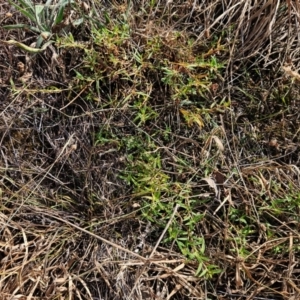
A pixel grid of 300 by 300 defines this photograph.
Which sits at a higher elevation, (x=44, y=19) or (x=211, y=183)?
(x=44, y=19)

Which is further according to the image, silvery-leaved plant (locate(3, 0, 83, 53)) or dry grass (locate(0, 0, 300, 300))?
silvery-leaved plant (locate(3, 0, 83, 53))

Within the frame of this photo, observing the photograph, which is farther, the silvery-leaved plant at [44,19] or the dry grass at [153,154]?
the silvery-leaved plant at [44,19]

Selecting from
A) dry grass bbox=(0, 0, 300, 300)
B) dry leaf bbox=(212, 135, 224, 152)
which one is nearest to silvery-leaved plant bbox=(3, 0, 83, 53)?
dry grass bbox=(0, 0, 300, 300)

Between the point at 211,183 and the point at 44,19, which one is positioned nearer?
the point at 211,183

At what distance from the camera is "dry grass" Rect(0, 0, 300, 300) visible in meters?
1.74

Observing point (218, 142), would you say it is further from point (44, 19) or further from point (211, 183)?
point (44, 19)

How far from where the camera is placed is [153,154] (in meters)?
1.84

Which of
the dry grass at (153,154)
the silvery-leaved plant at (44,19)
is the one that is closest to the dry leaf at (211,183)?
the dry grass at (153,154)

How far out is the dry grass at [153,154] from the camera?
1742 millimetres

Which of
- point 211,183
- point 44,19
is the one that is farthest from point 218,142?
point 44,19

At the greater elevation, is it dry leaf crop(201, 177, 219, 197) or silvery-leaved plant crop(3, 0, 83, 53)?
silvery-leaved plant crop(3, 0, 83, 53)

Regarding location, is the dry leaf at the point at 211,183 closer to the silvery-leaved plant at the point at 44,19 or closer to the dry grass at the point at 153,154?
the dry grass at the point at 153,154

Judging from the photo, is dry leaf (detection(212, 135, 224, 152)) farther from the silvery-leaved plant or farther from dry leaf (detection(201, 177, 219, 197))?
the silvery-leaved plant

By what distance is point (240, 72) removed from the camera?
1.94m
